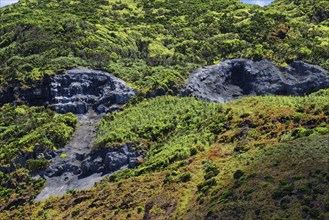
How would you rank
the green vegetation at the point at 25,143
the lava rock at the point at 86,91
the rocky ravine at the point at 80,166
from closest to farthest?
the rocky ravine at the point at 80,166 → the green vegetation at the point at 25,143 → the lava rock at the point at 86,91

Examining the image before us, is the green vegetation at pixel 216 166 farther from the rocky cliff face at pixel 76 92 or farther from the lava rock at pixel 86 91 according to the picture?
the rocky cliff face at pixel 76 92

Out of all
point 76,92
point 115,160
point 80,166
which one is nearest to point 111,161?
point 115,160

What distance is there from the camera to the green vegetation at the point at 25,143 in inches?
3040

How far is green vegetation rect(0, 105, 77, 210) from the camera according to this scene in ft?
253

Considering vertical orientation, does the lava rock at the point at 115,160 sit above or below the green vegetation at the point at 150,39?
below

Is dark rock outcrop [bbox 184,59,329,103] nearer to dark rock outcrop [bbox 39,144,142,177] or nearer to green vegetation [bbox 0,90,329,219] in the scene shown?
green vegetation [bbox 0,90,329,219]

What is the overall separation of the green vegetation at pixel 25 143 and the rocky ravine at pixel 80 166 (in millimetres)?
1569

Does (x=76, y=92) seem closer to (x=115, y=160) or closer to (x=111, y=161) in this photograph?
(x=111, y=161)

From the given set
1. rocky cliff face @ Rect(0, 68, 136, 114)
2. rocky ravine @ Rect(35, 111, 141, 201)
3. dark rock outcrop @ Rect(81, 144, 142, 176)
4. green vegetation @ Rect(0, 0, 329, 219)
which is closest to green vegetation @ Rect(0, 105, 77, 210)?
green vegetation @ Rect(0, 0, 329, 219)

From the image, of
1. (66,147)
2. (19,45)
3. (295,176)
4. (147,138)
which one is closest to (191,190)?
(295,176)

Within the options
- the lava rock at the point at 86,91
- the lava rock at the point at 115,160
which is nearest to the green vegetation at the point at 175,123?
the lava rock at the point at 115,160

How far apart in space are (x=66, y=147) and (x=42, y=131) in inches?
220

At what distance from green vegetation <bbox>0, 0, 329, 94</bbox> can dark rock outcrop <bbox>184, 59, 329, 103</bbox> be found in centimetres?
332

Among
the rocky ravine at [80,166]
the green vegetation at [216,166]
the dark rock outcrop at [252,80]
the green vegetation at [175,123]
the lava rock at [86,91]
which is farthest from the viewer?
the dark rock outcrop at [252,80]
